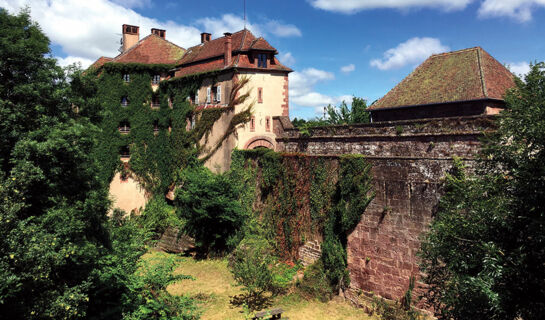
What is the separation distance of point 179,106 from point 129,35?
10735 mm

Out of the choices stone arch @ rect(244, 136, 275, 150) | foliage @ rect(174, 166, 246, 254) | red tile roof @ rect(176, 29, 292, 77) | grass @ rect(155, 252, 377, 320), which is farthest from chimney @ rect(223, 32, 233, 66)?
→ grass @ rect(155, 252, 377, 320)

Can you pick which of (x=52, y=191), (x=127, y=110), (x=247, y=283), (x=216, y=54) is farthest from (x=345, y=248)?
(x=127, y=110)

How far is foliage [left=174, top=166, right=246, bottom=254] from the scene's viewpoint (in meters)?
22.7

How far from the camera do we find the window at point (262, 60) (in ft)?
83.7

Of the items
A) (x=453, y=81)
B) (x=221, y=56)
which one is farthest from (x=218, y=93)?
(x=453, y=81)

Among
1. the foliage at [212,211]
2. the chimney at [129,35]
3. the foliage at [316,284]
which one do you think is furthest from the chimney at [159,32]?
the foliage at [316,284]

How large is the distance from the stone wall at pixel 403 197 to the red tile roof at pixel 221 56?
37.2ft

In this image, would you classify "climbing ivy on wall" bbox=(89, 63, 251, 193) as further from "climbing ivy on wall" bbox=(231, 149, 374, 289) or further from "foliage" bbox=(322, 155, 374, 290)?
"foliage" bbox=(322, 155, 374, 290)

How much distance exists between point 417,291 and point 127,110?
24587mm

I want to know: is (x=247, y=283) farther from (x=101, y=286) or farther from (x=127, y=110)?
(x=127, y=110)

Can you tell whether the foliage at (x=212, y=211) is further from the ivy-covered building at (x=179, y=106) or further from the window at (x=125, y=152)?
the window at (x=125, y=152)

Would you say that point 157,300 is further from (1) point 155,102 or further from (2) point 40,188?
(1) point 155,102

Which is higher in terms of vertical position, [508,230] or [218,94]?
[218,94]

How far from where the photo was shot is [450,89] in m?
22.3
